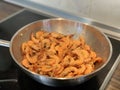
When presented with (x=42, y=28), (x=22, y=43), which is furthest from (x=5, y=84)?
(x=42, y=28)

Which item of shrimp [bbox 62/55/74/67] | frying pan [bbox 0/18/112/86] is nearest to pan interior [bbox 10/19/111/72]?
frying pan [bbox 0/18/112/86]

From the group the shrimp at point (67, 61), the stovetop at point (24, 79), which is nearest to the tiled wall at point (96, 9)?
the stovetop at point (24, 79)

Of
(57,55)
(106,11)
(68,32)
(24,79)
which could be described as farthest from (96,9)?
(24,79)

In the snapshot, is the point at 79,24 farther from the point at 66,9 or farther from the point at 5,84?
the point at 5,84

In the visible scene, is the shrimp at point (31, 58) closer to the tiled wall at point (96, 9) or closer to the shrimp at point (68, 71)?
the shrimp at point (68, 71)

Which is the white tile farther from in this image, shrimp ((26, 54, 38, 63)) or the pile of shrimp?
shrimp ((26, 54, 38, 63))

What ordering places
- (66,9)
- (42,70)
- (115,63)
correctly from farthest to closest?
(66,9)
(115,63)
(42,70)
